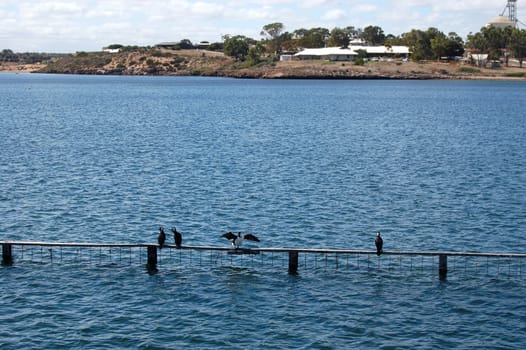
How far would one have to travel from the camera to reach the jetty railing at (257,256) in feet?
134

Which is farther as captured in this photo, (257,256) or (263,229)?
(263,229)

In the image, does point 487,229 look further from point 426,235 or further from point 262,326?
point 262,326

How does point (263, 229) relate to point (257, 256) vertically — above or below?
above

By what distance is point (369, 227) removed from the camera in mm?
50156

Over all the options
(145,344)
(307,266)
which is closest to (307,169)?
(307,266)

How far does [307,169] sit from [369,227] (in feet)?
79.0

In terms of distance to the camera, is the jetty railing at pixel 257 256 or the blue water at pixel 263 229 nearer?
the blue water at pixel 263 229

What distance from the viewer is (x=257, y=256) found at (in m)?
43.8

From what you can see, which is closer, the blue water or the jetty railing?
the blue water

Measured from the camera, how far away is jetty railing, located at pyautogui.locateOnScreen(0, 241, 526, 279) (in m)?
40.8

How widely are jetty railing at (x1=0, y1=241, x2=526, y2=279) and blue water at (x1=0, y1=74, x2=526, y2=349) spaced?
394 mm

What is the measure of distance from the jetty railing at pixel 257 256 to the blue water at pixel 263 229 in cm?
39

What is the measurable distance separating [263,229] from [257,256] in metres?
5.60

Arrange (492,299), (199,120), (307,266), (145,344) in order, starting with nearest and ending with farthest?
(145,344)
(492,299)
(307,266)
(199,120)
